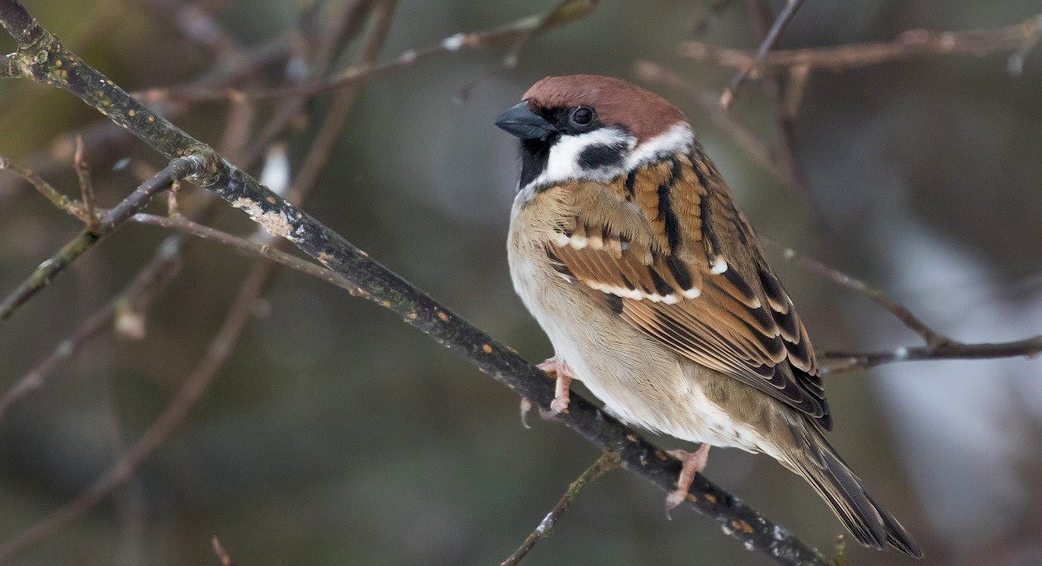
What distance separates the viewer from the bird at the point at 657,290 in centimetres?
253

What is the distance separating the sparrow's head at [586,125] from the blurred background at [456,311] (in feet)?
2.26

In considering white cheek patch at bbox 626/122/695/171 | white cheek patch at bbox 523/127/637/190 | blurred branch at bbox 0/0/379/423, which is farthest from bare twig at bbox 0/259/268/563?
white cheek patch at bbox 626/122/695/171

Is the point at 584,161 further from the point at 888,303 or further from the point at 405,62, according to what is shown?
the point at 888,303

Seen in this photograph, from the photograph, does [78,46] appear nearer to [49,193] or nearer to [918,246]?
[49,193]

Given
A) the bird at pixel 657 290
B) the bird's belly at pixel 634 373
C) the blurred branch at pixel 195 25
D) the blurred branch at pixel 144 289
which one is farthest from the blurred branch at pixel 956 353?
the blurred branch at pixel 195 25

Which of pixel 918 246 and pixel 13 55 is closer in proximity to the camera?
pixel 13 55

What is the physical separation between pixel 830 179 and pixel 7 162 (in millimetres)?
3532

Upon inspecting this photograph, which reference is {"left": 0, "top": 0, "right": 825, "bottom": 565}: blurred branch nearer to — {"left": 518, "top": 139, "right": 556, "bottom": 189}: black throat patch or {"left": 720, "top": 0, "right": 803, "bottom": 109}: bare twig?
{"left": 518, "top": 139, "right": 556, "bottom": 189}: black throat patch

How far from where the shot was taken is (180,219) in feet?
5.57

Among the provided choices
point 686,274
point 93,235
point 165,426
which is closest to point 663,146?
point 686,274

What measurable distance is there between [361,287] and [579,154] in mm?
1156

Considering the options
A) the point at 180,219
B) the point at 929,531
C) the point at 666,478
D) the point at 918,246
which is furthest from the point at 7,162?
the point at 918,246

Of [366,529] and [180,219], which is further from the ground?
[180,219]

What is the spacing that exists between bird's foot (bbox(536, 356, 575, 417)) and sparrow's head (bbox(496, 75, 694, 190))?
526mm
